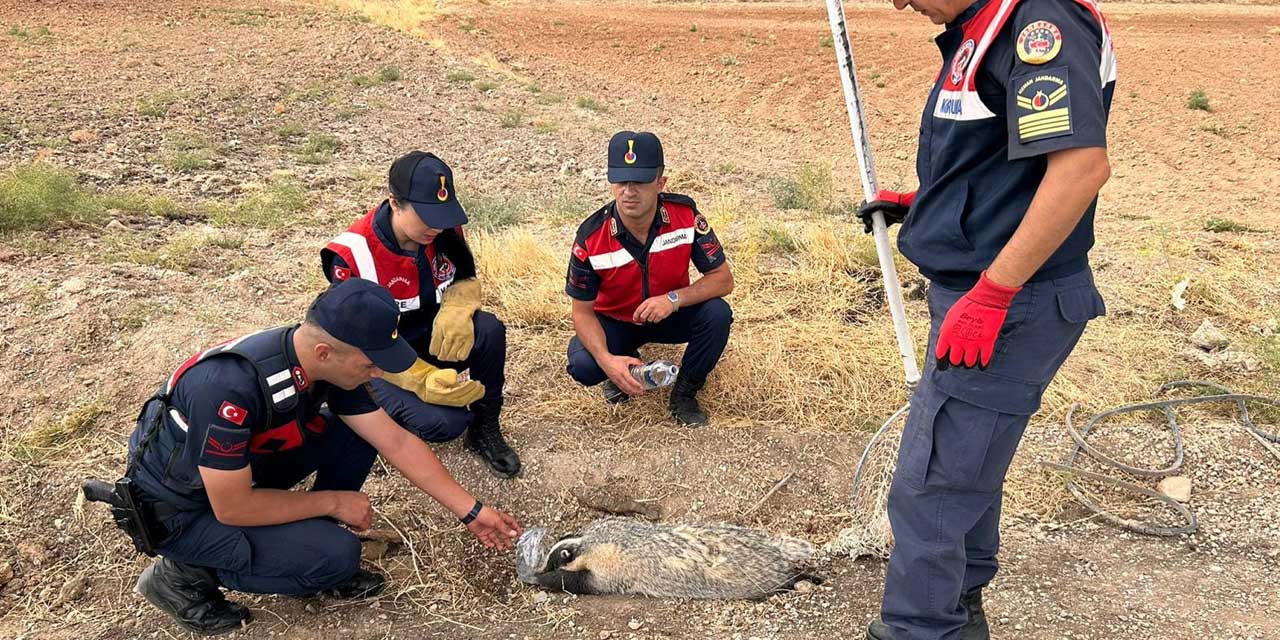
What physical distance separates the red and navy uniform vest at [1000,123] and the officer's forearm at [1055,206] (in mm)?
39

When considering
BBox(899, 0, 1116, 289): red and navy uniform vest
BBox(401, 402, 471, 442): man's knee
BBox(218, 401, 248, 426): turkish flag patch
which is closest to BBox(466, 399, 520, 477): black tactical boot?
BBox(401, 402, 471, 442): man's knee

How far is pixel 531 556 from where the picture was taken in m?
2.96

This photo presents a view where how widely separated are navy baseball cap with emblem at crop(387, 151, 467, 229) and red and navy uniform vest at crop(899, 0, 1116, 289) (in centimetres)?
175

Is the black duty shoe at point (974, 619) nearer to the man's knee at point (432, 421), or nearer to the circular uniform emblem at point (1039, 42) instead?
the circular uniform emblem at point (1039, 42)

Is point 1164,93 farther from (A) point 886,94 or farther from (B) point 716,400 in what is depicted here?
(B) point 716,400

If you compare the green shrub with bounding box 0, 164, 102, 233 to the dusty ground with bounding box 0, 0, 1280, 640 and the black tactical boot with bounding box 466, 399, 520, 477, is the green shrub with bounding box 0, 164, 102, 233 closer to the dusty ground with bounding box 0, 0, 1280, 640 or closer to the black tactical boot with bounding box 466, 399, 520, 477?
the dusty ground with bounding box 0, 0, 1280, 640

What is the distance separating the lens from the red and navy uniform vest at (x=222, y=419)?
93.7 inches

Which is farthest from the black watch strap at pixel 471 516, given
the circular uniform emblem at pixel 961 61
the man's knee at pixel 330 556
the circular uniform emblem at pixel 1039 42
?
the circular uniform emblem at pixel 1039 42

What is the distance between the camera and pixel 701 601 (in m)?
2.92

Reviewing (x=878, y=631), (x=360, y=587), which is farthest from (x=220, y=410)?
(x=878, y=631)

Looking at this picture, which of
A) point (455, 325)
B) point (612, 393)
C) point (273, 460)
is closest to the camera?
point (273, 460)

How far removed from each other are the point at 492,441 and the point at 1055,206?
8.38 ft

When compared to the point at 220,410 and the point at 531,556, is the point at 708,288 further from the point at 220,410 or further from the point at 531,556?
the point at 220,410

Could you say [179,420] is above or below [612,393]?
above
